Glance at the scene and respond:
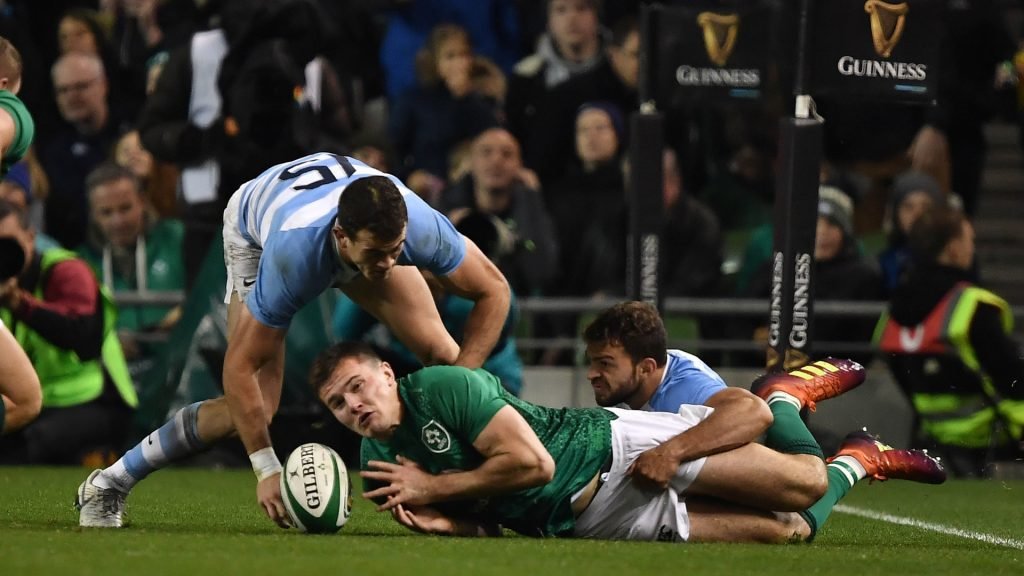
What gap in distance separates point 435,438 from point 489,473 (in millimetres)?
249

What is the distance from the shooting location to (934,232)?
39.4ft

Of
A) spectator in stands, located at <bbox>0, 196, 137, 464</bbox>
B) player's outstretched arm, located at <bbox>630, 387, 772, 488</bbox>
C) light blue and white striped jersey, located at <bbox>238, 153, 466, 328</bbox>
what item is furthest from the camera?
spectator in stands, located at <bbox>0, 196, 137, 464</bbox>

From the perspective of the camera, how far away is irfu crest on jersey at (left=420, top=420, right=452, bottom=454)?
6.98 metres

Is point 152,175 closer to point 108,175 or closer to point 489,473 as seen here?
point 108,175

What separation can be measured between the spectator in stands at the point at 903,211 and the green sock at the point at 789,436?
492 centimetres

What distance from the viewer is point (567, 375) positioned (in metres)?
12.4

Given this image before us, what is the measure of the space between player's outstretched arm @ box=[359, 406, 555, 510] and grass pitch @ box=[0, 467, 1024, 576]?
0.58 feet

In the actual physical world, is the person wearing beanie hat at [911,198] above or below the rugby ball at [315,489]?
below

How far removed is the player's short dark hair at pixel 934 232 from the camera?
11977 mm

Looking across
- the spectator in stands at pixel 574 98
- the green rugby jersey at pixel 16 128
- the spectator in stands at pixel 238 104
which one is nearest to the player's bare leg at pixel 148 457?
the green rugby jersey at pixel 16 128

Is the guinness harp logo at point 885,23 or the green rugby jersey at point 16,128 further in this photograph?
the guinness harp logo at point 885,23

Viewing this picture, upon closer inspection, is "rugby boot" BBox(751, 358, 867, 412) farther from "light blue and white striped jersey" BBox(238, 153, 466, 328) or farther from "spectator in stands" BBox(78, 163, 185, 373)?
"spectator in stands" BBox(78, 163, 185, 373)

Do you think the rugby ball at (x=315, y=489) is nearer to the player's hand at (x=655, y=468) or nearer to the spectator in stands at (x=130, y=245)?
the player's hand at (x=655, y=468)

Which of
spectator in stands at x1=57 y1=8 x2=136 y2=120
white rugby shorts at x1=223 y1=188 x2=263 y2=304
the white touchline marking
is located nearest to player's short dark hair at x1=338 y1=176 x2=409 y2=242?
white rugby shorts at x1=223 y1=188 x2=263 y2=304
